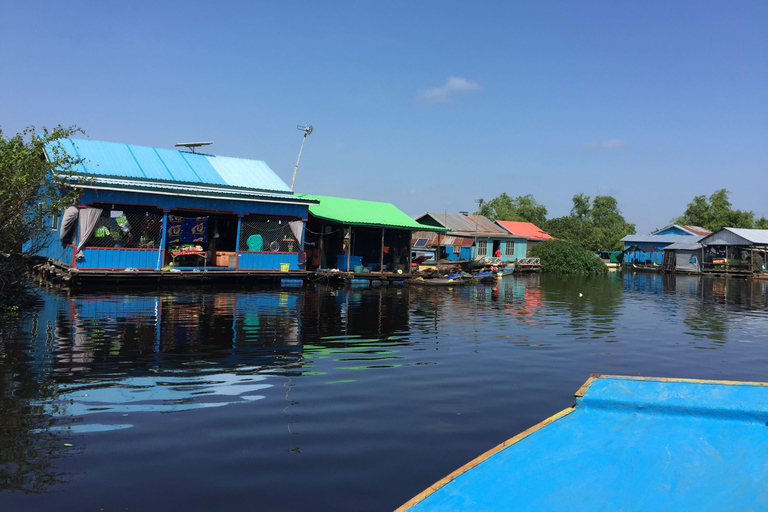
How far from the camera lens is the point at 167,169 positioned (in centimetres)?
2517

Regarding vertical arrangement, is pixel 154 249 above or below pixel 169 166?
below

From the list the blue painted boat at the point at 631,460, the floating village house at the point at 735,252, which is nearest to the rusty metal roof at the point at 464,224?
the floating village house at the point at 735,252

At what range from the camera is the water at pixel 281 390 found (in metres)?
5.49

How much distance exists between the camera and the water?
5.49 meters

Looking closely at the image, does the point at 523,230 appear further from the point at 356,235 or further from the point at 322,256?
the point at 322,256

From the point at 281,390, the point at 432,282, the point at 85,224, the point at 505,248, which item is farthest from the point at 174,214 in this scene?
the point at 505,248

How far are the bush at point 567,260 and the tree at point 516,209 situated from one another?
3063 centimetres

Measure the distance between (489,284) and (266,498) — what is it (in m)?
31.3

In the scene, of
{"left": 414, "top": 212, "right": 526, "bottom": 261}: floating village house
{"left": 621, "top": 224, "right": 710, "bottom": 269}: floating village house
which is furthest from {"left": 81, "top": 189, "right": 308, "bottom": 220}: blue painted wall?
{"left": 621, "top": 224, "right": 710, "bottom": 269}: floating village house

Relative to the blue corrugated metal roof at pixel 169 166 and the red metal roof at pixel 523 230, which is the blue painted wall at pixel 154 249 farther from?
the red metal roof at pixel 523 230

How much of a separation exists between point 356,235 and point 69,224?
15825 millimetres

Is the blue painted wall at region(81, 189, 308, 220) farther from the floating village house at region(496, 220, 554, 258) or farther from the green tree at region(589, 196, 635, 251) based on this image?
the green tree at region(589, 196, 635, 251)

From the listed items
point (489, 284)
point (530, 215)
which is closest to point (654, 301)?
point (489, 284)

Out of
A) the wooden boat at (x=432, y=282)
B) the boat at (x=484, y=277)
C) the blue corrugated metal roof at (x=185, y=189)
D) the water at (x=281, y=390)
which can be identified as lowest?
the water at (x=281, y=390)
